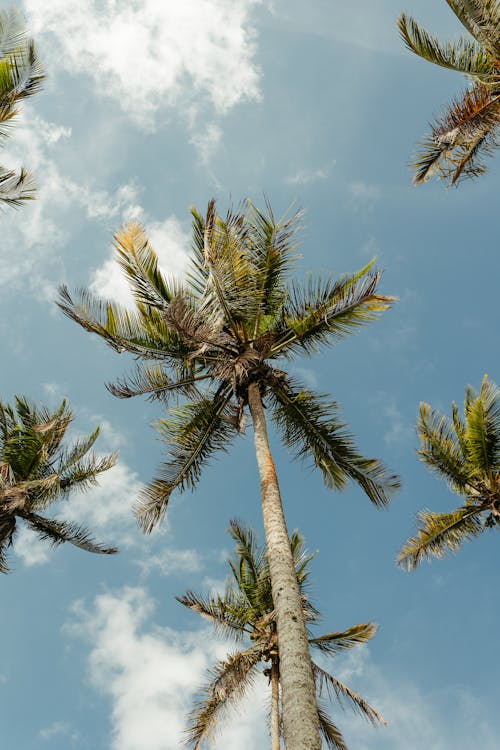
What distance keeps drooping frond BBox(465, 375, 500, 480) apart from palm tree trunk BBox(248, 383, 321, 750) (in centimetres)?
667

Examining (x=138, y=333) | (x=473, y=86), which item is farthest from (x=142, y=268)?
(x=473, y=86)

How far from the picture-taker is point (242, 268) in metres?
11.4

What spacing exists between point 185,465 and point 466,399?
25.6ft

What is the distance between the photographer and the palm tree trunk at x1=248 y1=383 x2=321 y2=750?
6.85 meters

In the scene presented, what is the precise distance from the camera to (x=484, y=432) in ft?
51.0

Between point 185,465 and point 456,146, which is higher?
point 456,146

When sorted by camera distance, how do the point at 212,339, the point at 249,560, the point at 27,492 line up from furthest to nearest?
1. the point at 249,560
2. the point at 27,492
3. the point at 212,339

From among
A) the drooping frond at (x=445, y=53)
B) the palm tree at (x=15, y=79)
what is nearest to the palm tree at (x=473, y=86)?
the drooping frond at (x=445, y=53)

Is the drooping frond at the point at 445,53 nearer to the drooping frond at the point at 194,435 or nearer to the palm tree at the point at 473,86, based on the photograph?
the palm tree at the point at 473,86

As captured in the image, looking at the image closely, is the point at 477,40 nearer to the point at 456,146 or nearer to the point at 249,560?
the point at 456,146

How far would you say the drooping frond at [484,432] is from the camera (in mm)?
15492

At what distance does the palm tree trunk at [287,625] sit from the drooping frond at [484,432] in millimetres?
6671

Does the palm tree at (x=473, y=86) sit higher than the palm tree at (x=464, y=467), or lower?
→ higher

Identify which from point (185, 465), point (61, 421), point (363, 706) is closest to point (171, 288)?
point (185, 465)
